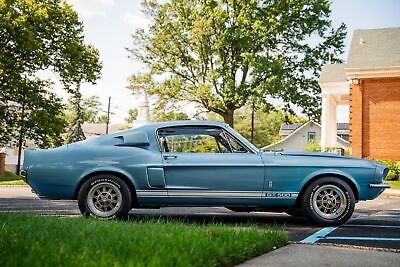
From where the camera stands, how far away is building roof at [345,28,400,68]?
27453 millimetres

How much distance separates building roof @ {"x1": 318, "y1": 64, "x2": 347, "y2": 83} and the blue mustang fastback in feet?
84.4

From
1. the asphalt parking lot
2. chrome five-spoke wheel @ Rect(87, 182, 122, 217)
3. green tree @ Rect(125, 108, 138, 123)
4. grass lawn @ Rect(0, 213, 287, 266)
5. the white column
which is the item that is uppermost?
green tree @ Rect(125, 108, 138, 123)

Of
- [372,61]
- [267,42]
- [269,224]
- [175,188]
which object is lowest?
[269,224]

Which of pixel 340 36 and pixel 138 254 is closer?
pixel 138 254

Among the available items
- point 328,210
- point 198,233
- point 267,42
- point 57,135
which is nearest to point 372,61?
point 267,42

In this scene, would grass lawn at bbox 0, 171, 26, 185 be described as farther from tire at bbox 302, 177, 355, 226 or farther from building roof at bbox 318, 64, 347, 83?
tire at bbox 302, 177, 355, 226

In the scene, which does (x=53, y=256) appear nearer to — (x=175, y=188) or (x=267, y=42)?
(x=175, y=188)

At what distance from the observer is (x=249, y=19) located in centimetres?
3444

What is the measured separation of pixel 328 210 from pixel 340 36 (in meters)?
32.6

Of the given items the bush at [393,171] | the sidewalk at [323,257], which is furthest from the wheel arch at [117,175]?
the bush at [393,171]

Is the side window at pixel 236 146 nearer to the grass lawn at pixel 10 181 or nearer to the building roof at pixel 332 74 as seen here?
Answer: the grass lawn at pixel 10 181

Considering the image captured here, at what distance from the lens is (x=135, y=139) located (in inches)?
298

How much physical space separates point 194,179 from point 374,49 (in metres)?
25.5

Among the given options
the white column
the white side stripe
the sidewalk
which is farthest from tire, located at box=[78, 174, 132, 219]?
the white column
